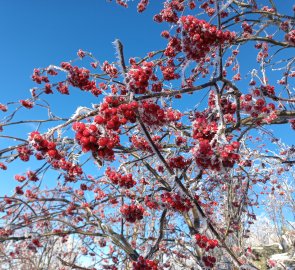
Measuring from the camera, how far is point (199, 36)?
3037 mm

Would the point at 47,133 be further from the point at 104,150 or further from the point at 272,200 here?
the point at 272,200

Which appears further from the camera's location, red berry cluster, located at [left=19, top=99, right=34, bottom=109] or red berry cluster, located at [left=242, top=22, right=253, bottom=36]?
red berry cluster, located at [left=242, top=22, right=253, bottom=36]

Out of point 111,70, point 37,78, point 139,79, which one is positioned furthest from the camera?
point 37,78

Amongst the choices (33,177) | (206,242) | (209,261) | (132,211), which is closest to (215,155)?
(206,242)

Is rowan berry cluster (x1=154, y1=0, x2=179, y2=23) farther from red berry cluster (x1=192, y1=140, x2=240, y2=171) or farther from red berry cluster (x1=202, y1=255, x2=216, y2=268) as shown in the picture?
red berry cluster (x1=202, y1=255, x2=216, y2=268)

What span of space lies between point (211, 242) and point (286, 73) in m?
3.14

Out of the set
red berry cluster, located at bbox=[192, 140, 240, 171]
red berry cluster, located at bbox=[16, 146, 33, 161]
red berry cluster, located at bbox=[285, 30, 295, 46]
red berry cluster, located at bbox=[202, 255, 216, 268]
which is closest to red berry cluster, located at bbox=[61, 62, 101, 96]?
red berry cluster, located at bbox=[16, 146, 33, 161]

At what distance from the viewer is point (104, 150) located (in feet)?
7.55

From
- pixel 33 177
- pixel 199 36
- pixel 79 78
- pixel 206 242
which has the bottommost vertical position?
pixel 206 242

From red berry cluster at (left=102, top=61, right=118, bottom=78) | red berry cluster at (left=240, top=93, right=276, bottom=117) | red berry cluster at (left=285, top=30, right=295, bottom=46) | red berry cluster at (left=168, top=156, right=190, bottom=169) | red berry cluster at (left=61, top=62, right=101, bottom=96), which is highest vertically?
red berry cluster at (left=285, top=30, right=295, bottom=46)

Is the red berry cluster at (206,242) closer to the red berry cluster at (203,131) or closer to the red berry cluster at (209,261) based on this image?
the red berry cluster at (209,261)

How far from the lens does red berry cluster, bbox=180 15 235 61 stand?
3021mm

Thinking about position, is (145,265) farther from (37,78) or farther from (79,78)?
(37,78)

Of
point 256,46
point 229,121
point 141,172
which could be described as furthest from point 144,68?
point 141,172
